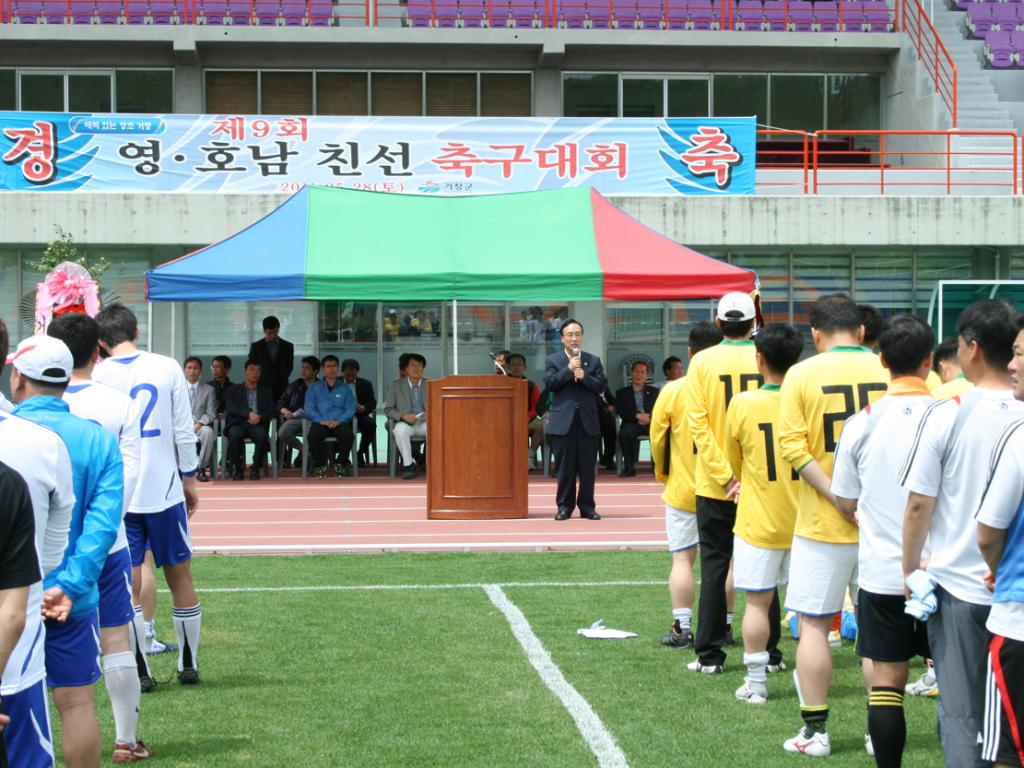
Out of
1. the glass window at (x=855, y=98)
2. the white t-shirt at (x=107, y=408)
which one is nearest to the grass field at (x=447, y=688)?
the white t-shirt at (x=107, y=408)

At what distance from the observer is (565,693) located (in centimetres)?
696

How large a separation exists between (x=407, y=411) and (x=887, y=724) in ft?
45.8

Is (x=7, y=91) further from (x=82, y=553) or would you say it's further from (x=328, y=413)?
(x=82, y=553)

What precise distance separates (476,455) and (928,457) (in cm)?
1022

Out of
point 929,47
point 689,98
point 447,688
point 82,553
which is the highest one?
point 929,47

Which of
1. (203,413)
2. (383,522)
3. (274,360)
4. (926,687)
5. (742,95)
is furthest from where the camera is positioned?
(742,95)

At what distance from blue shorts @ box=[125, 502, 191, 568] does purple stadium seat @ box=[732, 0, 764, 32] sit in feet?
84.9

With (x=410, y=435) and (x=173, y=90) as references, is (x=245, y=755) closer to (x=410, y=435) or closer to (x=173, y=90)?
(x=410, y=435)

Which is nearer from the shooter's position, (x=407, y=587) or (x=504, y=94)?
(x=407, y=587)

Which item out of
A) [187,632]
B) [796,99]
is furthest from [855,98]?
[187,632]

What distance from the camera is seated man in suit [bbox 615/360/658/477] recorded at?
18.6 meters

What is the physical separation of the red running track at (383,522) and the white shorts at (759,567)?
18.3ft

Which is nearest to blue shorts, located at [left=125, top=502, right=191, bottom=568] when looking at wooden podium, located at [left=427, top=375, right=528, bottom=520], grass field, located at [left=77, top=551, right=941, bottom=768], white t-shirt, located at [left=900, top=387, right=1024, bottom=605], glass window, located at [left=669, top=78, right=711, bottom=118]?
grass field, located at [left=77, top=551, right=941, bottom=768]

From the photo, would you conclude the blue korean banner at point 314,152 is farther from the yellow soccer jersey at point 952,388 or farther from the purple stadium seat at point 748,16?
the yellow soccer jersey at point 952,388
